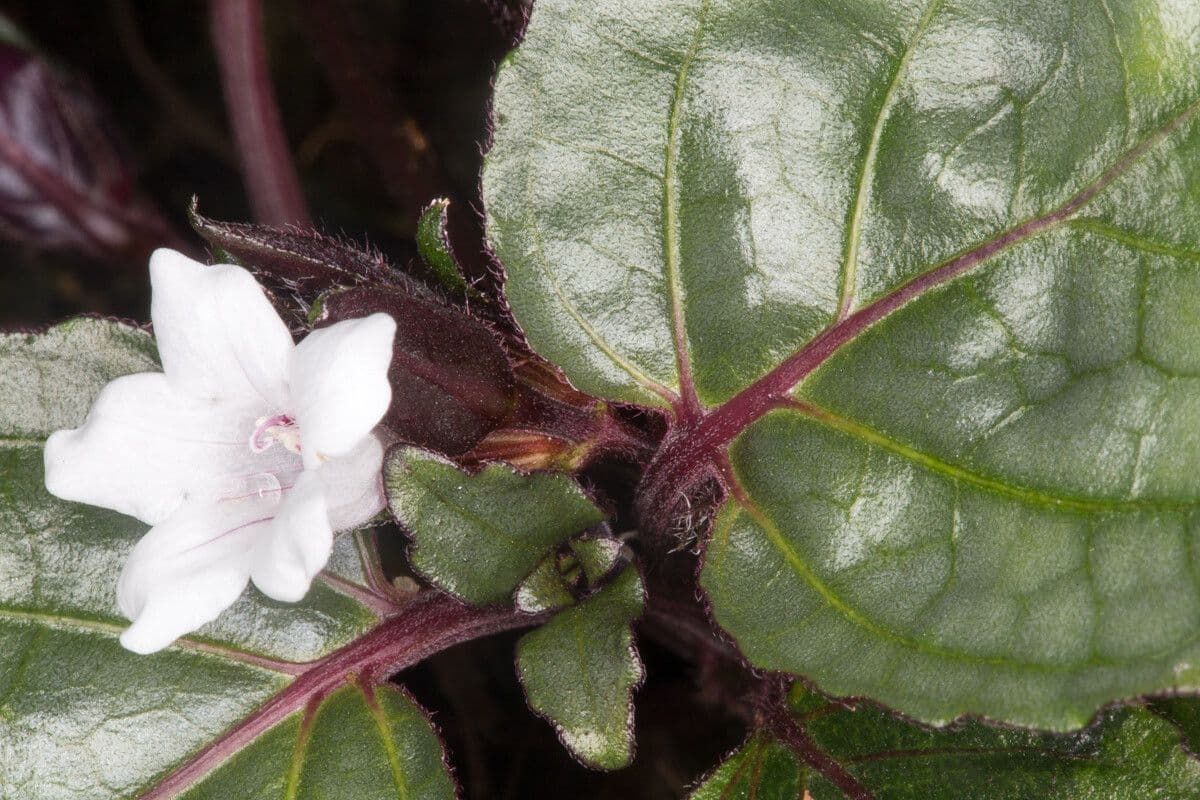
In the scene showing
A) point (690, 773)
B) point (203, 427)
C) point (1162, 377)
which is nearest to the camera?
point (1162, 377)

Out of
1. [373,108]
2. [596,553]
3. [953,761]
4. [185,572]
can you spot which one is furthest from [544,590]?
[373,108]

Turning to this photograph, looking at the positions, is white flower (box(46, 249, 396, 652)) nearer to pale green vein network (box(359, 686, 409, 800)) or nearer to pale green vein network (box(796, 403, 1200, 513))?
pale green vein network (box(359, 686, 409, 800))

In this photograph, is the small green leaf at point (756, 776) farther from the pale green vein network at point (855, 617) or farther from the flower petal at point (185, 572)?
the flower petal at point (185, 572)

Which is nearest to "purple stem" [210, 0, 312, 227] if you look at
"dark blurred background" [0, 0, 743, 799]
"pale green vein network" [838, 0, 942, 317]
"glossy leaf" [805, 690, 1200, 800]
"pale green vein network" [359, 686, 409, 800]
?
"dark blurred background" [0, 0, 743, 799]

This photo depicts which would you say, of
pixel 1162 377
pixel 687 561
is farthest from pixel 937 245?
pixel 687 561

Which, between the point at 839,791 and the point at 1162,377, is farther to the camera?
the point at 839,791

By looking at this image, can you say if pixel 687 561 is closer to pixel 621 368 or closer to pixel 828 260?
pixel 621 368

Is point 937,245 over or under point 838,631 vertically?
over
